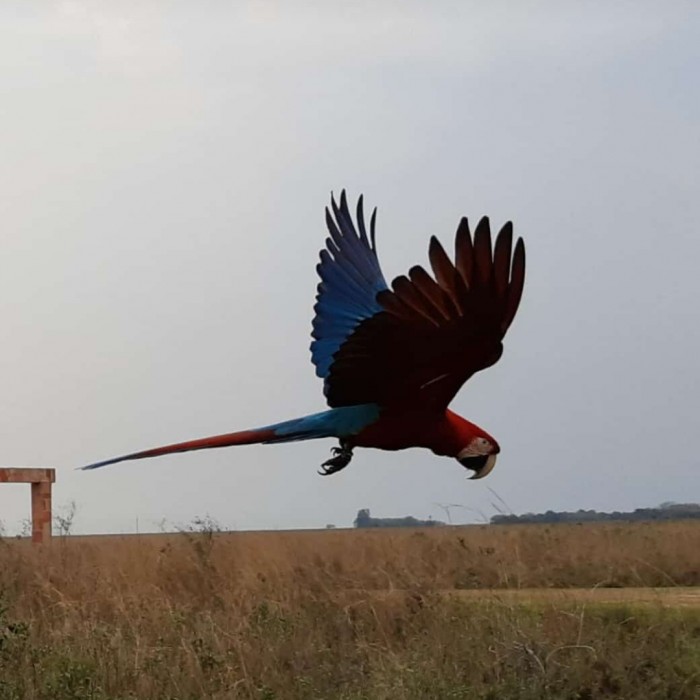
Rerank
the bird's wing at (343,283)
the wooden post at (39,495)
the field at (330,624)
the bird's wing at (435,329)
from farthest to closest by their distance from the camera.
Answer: the wooden post at (39,495) → the field at (330,624) → the bird's wing at (343,283) → the bird's wing at (435,329)

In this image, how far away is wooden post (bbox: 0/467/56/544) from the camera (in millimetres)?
11445

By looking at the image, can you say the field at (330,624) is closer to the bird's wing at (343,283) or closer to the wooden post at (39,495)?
the wooden post at (39,495)

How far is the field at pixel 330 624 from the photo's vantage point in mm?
6531

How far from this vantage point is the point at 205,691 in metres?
6.43

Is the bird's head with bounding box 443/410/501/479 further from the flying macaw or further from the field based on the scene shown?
the field

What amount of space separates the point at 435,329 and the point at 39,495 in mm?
9320

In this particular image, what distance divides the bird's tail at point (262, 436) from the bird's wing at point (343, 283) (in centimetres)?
21

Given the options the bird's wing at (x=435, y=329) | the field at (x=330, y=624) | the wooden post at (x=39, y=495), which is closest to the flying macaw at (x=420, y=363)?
the bird's wing at (x=435, y=329)

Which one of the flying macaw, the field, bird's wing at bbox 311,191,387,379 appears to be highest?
bird's wing at bbox 311,191,387,379

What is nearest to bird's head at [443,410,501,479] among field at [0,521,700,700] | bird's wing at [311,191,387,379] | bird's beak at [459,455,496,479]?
bird's beak at [459,455,496,479]

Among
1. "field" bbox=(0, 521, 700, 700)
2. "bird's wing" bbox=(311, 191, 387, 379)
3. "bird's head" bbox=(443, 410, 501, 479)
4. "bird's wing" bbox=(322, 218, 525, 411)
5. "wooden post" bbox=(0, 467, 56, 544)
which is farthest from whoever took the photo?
"wooden post" bbox=(0, 467, 56, 544)

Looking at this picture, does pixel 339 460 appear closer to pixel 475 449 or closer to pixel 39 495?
pixel 475 449

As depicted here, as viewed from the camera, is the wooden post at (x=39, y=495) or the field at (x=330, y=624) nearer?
the field at (x=330, y=624)

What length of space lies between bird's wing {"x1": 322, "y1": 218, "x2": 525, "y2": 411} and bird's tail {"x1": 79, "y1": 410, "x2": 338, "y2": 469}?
101 mm
